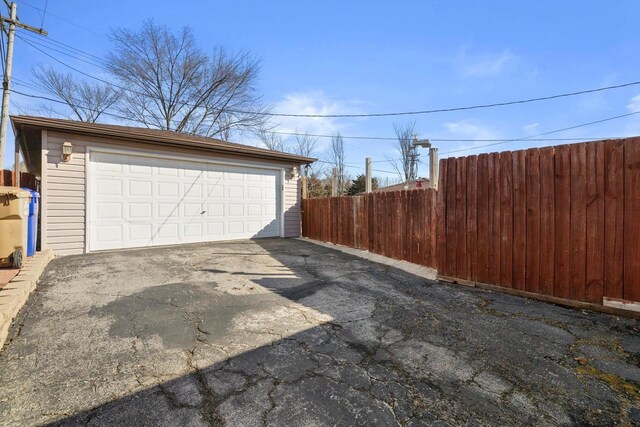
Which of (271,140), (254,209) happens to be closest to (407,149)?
(271,140)

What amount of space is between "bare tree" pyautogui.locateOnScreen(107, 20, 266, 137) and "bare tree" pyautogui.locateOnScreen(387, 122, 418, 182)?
11.6 m

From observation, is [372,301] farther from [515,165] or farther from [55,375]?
[55,375]

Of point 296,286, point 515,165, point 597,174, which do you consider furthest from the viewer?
point 296,286

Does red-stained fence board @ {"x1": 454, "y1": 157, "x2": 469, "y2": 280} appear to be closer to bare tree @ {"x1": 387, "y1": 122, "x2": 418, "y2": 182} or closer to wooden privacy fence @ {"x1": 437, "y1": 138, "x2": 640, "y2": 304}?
wooden privacy fence @ {"x1": 437, "y1": 138, "x2": 640, "y2": 304}

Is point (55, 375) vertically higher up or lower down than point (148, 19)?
lower down

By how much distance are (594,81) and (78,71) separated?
76.5 feet

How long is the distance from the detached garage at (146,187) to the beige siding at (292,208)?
0.03m

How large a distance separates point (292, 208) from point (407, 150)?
17430 mm

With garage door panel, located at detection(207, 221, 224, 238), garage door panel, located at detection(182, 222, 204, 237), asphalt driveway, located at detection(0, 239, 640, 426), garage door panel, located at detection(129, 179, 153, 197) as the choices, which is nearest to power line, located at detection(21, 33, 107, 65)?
garage door panel, located at detection(129, 179, 153, 197)

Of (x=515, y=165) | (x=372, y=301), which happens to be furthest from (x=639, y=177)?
(x=372, y=301)

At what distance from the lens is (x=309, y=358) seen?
2.25 metres

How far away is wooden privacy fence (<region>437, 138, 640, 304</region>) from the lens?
317 cm

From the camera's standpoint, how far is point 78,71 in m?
15.2

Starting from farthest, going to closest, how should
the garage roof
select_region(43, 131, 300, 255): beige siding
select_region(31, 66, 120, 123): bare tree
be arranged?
1. select_region(31, 66, 120, 123): bare tree
2. select_region(43, 131, 300, 255): beige siding
3. the garage roof
